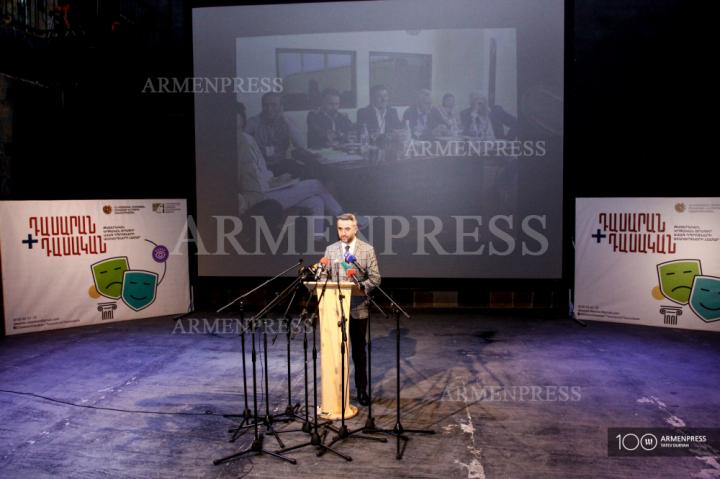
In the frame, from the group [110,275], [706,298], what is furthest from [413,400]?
[110,275]

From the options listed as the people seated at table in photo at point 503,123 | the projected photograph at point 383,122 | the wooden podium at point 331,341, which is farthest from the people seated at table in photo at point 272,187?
the wooden podium at point 331,341

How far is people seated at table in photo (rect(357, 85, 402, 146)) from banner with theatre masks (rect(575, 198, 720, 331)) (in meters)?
2.69

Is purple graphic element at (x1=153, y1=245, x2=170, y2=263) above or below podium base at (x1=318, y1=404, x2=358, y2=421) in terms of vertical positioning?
above

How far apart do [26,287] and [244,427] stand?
4516 mm

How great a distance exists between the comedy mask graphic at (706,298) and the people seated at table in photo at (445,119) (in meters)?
3.54

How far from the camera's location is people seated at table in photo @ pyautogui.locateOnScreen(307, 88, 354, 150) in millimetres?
7312

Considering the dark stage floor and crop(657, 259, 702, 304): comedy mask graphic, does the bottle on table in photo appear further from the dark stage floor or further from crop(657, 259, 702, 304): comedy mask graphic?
crop(657, 259, 702, 304): comedy mask graphic

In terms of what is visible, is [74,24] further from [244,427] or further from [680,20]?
[680,20]

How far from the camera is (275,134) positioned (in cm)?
747

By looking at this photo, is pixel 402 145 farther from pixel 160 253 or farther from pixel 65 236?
pixel 65 236

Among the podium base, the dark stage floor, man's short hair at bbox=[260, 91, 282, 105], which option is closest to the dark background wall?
man's short hair at bbox=[260, 91, 282, 105]

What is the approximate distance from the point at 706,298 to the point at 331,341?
5091 mm

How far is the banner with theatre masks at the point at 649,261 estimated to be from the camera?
6410 mm

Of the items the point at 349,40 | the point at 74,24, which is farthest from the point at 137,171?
the point at 349,40
